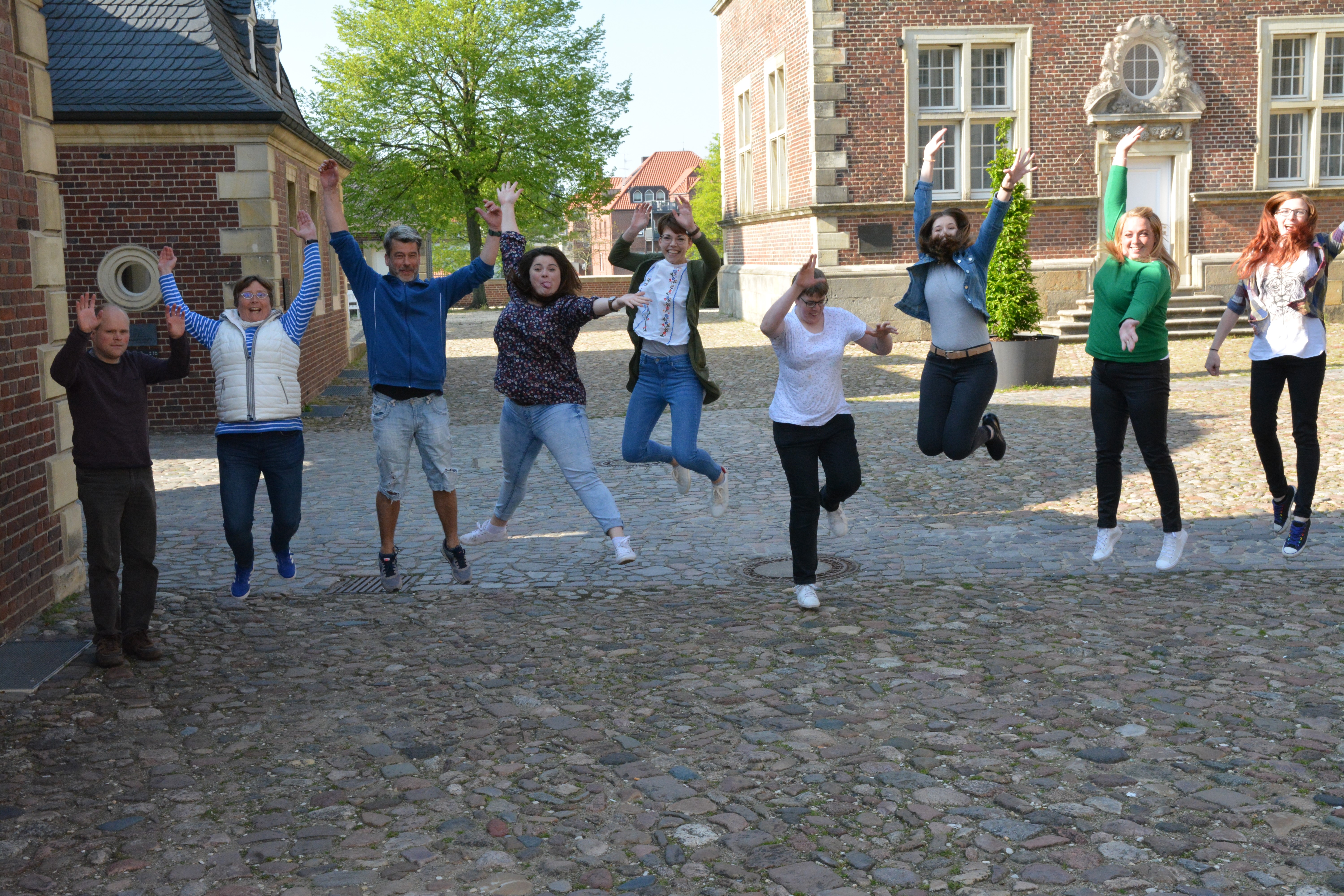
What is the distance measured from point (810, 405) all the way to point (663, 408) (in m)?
1.52

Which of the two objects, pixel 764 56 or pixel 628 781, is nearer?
pixel 628 781

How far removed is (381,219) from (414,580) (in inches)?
1627

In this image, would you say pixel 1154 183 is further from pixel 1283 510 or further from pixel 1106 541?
pixel 1106 541

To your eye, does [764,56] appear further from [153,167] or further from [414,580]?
[414,580]

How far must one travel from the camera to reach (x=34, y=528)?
20.9ft

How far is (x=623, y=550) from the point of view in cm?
644

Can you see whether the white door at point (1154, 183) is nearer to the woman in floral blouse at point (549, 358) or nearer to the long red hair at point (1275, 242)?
the long red hair at point (1275, 242)

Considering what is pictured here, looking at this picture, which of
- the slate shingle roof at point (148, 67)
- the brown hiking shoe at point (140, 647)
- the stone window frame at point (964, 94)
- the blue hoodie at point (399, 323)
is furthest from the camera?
the stone window frame at point (964, 94)

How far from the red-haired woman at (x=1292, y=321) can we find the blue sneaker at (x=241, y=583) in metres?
5.35

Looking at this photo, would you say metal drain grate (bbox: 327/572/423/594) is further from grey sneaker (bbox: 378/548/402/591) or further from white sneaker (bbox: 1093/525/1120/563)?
white sneaker (bbox: 1093/525/1120/563)

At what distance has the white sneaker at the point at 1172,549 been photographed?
22.1 ft

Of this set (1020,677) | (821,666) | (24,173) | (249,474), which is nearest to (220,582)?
(249,474)

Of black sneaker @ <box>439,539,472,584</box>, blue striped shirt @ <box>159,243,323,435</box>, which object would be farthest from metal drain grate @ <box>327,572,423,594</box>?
blue striped shirt @ <box>159,243,323,435</box>

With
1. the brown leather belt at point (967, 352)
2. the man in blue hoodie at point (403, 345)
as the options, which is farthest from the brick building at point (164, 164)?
the brown leather belt at point (967, 352)
